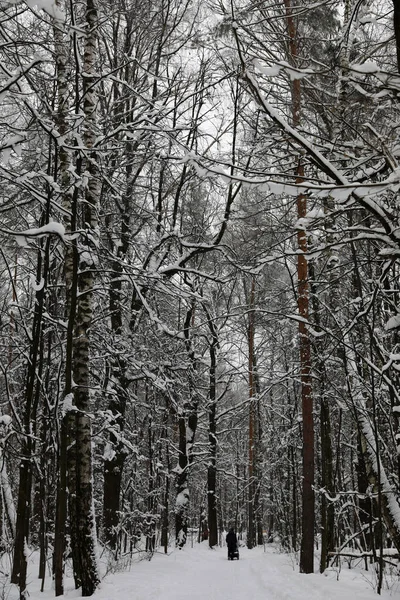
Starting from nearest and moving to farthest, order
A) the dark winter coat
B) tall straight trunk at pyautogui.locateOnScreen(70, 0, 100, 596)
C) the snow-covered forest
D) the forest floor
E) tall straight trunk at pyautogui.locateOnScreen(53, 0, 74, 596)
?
the snow-covered forest → tall straight trunk at pyautogui.locateOnScreen(53, 0, 74, 596) → tall straight trunk at pyautogui.locateOnScreen(70, 0, 100, 596) → the forest floor → the dark winter coat

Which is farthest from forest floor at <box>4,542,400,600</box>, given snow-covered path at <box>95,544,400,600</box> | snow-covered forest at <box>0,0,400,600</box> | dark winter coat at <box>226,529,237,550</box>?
dark winter coat at <box>226,529,237,550</box>

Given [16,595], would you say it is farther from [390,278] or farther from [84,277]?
[390,278]

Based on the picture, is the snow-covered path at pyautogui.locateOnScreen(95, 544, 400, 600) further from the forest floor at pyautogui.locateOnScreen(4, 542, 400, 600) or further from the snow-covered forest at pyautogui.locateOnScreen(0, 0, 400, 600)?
the snow-covered forest at pyautogui.locateOnScreen(0, 0, 400, 600)

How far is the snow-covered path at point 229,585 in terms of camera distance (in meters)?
6.40

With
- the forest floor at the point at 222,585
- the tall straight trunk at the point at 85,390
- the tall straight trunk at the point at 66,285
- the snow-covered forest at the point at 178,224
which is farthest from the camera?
the forest floor at the point at 222,585

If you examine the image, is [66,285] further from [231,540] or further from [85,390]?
[231,540]

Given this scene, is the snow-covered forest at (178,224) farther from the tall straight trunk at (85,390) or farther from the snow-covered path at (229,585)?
the snow-covered path at (229,585)

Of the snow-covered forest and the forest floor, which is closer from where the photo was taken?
the snow-covered forest

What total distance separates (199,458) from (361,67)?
17.4 m

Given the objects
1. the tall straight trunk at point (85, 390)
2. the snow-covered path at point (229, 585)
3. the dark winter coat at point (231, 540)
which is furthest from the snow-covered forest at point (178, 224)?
the dark winter coat at point (231, 540)

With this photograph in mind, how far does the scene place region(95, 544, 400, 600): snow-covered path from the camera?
6.40 metres

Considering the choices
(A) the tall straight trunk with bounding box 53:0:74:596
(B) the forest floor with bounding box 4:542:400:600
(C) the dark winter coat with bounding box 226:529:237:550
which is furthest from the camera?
(C) the dark winter coat with bounding box 226:529:237:550

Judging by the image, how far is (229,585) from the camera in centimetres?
941

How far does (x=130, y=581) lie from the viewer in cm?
777
